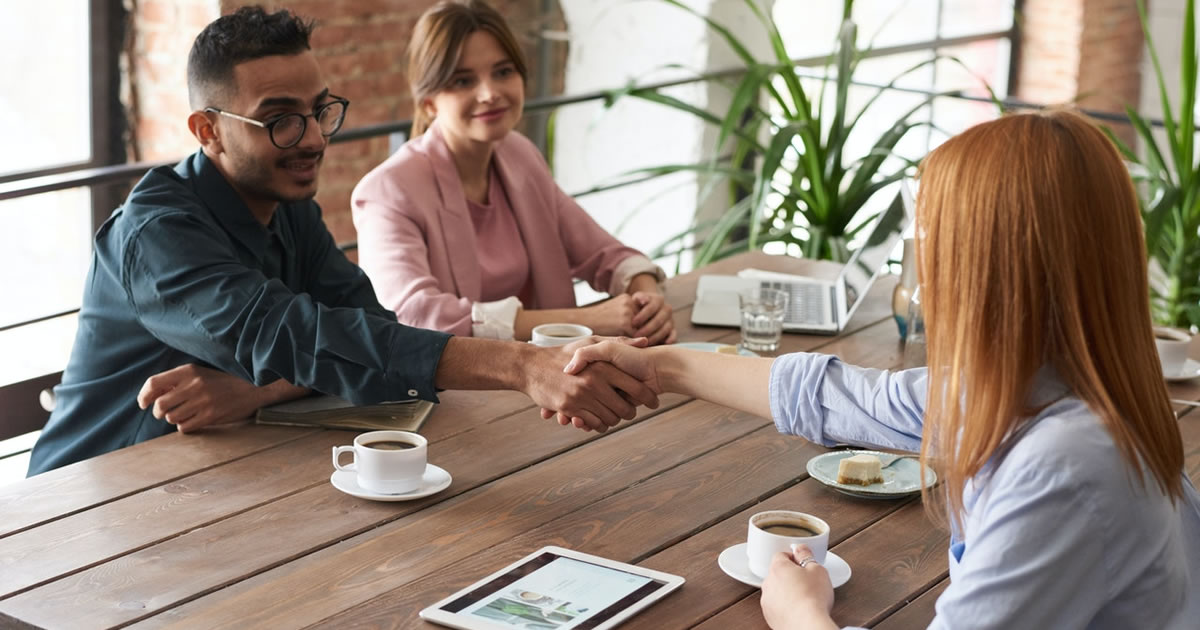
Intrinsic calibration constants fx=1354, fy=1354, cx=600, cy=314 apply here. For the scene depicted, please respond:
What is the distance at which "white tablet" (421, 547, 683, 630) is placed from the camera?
130 centimetres

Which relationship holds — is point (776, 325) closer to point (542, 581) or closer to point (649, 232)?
point (542, 581)

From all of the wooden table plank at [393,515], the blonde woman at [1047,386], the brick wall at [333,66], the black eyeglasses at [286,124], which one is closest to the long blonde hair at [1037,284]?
the blonde woman at [1047,386]

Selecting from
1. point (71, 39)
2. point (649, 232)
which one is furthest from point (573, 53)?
point (71, 39)

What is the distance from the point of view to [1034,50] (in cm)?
640

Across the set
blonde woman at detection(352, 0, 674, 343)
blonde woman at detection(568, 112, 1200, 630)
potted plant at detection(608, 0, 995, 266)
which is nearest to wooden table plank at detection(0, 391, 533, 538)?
blonde woman at detection(352, 0, 674, 343)

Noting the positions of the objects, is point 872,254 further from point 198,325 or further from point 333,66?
point 333,66

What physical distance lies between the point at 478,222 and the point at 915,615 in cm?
161

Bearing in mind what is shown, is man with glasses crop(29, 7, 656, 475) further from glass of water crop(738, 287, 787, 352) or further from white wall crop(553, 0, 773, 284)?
white wall crop(553, 0, 773, 284)

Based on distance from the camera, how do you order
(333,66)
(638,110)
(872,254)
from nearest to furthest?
1. (872,254)
2. (333,66)
3. (638,110)

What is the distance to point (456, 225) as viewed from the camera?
8.76 ft

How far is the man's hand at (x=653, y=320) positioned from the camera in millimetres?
2367

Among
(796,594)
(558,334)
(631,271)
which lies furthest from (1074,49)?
(796,594)

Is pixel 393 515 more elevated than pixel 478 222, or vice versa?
pixel 478 222

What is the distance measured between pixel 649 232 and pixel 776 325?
252 cm
